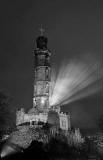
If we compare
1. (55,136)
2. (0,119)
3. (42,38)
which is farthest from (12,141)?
(42,38)

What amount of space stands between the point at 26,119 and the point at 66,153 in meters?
20.9

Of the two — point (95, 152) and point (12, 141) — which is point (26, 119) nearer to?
point (12, 141)

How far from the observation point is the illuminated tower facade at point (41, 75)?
95306 mm

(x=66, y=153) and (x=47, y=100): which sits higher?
(x=47, y=100)

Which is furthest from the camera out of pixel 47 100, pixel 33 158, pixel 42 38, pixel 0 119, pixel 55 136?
pixel 42 38

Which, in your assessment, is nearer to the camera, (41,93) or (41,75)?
(41,93)

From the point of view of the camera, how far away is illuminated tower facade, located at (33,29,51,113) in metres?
95.3

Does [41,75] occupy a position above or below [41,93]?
above

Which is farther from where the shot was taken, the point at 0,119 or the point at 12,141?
the point at 12,141

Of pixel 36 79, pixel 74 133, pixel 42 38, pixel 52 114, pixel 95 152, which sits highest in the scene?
pixel 42 38

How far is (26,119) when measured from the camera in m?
89.9

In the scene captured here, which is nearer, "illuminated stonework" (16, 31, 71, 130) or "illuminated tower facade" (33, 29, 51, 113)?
"illuminated stonework" (16, 31, 71, 130)

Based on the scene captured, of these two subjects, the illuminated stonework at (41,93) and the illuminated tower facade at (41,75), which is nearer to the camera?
the illuminated stonework at (41,93)

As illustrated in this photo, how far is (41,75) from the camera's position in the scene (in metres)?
98.2
